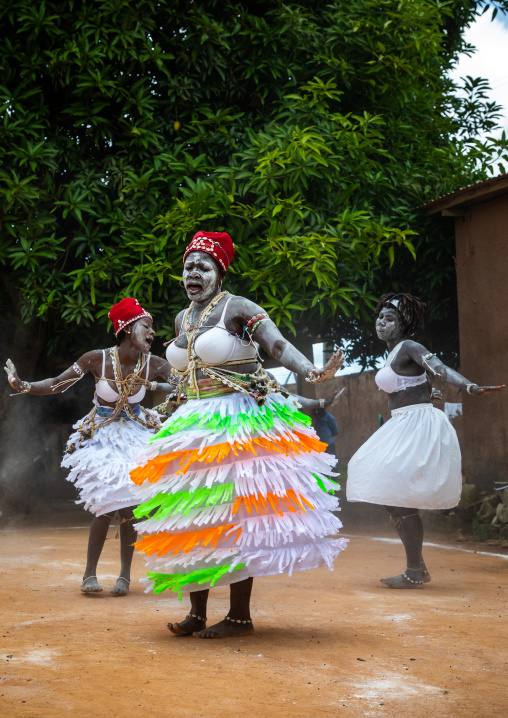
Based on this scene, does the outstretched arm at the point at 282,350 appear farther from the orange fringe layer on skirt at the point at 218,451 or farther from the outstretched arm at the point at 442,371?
the outstretched arm at the point at 442,371

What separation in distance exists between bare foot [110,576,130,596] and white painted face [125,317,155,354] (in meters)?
1.62

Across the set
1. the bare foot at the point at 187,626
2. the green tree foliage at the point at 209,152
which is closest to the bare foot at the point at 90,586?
the bare foot at the point at 187,626

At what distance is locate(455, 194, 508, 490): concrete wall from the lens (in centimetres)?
941

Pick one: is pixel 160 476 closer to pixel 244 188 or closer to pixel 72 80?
pixel 244 188

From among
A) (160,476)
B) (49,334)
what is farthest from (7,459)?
(160,476)

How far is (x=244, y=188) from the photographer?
9.23m

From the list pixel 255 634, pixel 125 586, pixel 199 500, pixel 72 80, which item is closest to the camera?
pixel 199 500

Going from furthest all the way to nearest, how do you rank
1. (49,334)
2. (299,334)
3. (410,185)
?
(299,334) < (49,334) < (410,185)

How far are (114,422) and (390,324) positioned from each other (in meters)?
2.23

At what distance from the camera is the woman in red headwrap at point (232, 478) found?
3969 mm

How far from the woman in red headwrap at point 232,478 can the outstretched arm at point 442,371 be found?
1.82 meters

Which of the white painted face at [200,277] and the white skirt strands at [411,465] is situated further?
the white skirt strands at [411,465]

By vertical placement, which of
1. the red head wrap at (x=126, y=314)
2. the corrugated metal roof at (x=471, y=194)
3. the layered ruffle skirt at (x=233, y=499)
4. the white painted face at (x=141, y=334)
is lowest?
the layered ruffle skirt at (x=233, y=499)

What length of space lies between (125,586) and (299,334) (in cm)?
692
